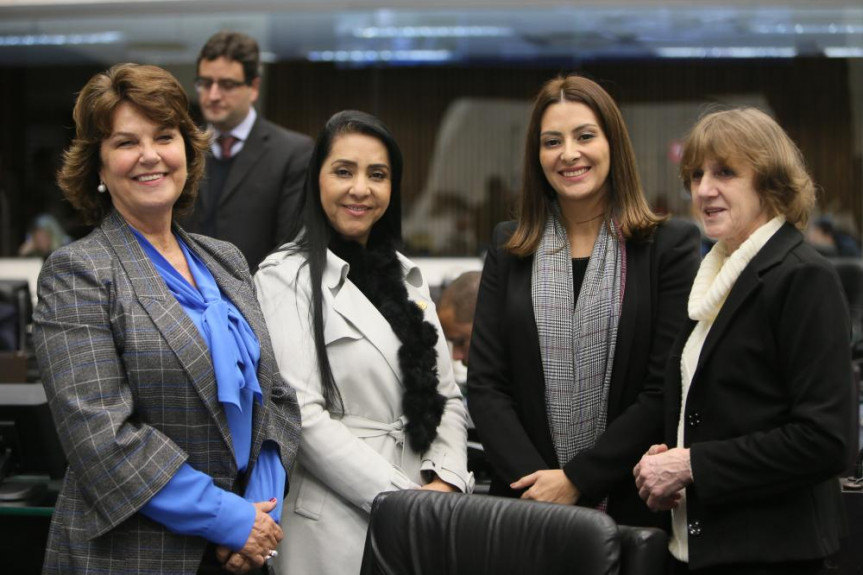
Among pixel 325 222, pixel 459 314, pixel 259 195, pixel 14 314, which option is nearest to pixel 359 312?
pixel 325 222

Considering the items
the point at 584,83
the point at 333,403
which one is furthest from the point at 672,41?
the point at 333,403

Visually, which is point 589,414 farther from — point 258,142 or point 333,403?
point 258,142

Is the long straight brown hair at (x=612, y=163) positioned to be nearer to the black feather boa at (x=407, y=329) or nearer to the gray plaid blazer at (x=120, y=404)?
the black feather boa at (x=407, y=329)

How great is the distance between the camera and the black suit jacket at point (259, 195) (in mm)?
3803

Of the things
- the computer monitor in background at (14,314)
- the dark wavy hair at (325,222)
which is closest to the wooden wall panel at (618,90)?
the computer monitor in background at (14,314)

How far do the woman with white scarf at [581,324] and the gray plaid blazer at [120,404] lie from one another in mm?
749

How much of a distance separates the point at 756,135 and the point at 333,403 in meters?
1.15

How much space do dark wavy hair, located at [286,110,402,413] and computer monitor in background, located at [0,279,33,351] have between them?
2181 mm

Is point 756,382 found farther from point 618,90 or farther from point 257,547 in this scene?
point 618,90

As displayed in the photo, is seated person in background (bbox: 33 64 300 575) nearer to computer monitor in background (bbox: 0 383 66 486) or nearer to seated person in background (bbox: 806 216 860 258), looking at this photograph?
computer monitor in background (bbox: 0 383 66 486)

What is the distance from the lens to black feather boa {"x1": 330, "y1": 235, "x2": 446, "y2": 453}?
8.13 ft

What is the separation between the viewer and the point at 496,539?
6.39 feet

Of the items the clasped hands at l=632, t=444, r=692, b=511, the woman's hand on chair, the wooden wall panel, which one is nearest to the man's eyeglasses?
the woman's hand on chair

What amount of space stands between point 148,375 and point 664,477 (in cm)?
109
